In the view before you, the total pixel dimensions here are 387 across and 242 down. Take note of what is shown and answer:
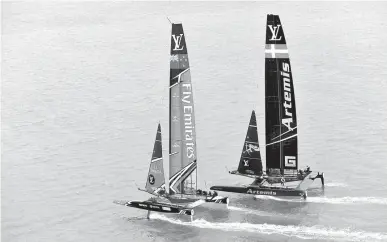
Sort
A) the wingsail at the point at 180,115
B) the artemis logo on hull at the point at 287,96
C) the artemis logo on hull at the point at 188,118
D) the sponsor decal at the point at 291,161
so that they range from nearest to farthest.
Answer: the wingsail at the point at 180,115 → the artemis logo on hull at the point at 188,118 → the artemis logo on hull at the point at 287,96 → the sponsor decal at the point at 291,161

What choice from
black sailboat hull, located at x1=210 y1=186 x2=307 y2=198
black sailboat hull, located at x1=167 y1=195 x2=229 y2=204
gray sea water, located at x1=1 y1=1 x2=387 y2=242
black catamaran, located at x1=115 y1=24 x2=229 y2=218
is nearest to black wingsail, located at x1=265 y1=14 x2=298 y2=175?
black sailboat hull, located at x1=210 y1=186 x2=307 y2=198

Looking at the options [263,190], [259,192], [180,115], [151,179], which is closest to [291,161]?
[263,190]

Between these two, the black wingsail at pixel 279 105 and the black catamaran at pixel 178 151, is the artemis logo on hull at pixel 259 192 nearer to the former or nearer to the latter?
the black wingsail at pixel 279 105

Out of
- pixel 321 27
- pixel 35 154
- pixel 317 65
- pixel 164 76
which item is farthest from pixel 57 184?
pixel 321 27

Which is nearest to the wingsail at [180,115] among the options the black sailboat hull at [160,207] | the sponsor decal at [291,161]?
the black sailboat hull at [160,207]

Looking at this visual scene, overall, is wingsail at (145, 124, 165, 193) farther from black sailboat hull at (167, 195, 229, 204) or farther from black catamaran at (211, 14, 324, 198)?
black catamaran at (211, 14, 324, 198)

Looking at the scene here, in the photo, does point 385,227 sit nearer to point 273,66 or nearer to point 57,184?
point 273,66
